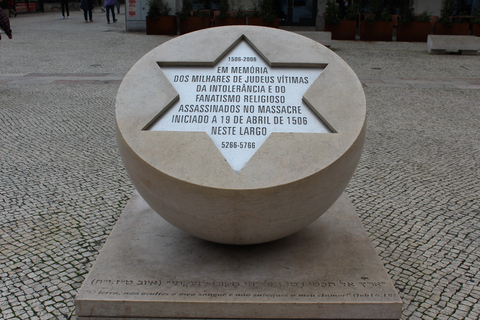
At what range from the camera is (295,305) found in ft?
9.92

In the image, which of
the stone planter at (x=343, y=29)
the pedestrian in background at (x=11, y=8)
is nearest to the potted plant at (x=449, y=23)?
the stone planter at (x=343, y=29)

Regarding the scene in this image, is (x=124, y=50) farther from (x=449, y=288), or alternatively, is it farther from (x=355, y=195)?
(x=449, y=288)

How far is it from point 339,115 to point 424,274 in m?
1.51

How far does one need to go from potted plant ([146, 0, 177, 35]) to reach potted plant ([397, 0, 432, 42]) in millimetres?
8954

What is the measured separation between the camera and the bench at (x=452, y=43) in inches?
611

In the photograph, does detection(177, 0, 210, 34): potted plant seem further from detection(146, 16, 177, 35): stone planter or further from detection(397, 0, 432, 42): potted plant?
detection(397, 0, 432, 42): potted plant

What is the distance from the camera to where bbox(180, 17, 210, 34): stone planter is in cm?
1867

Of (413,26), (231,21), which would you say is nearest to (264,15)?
(231,21)

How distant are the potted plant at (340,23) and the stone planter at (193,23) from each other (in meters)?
4.74

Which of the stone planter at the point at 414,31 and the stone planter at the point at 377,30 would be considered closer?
the stone planter at the point at 414,31

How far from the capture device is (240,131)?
340cm

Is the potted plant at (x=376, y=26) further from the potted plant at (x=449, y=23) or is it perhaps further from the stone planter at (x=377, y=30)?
the potted plant at (x=449, y=23)

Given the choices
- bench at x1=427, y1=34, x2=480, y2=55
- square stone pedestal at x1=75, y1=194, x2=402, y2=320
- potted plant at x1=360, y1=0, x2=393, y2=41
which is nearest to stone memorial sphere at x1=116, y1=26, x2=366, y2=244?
square stone pedestal at x1=75, y1=194, x2=402, y2=320

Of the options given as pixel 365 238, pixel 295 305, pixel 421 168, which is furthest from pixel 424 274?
pixel 421 168
